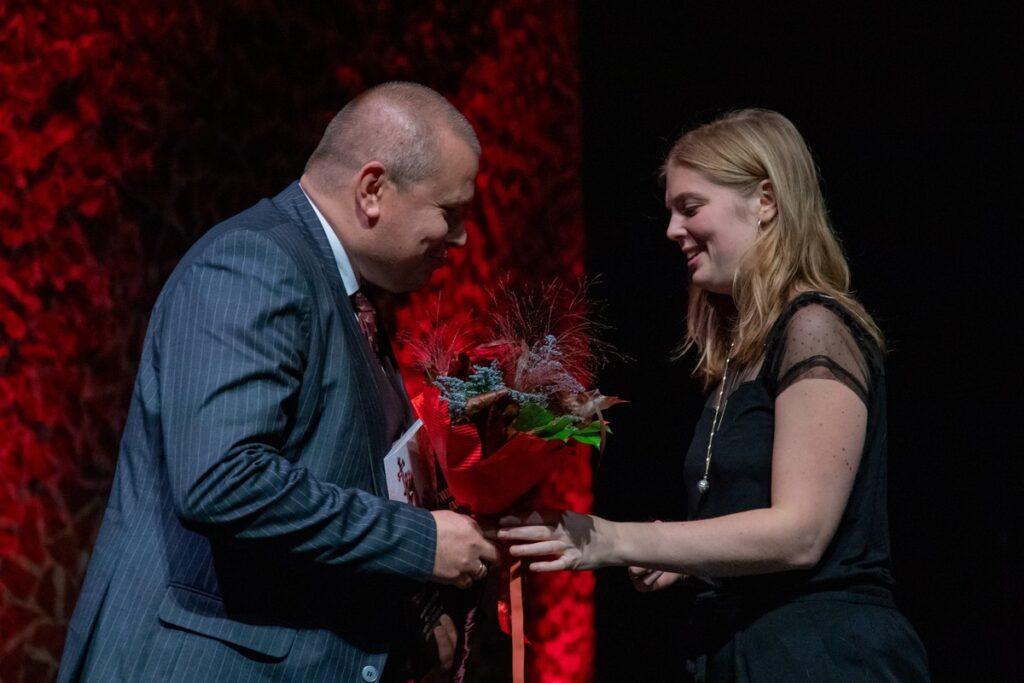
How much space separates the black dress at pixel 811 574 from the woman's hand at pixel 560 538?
22 cm

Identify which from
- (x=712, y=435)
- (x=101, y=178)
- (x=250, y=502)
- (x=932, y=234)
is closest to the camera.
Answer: (x=250, y=502)

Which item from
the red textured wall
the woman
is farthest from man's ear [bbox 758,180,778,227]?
the red textured wall

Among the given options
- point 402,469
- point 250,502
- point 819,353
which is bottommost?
point 250,502

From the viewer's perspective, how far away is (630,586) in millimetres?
3736

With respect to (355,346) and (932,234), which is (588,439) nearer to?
(355,346)

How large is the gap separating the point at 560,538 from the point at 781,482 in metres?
0.36

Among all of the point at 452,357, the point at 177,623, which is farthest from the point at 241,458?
the point at 452,357

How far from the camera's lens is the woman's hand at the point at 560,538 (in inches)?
72.2

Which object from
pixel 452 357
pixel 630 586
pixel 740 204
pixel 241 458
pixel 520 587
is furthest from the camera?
pixel 630 586

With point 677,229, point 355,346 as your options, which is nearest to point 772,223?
point 677,229

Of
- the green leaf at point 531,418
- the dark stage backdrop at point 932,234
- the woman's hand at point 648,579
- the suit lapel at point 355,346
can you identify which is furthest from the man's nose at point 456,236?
the dark stage backdrop at point 932,234

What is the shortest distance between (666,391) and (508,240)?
700mm

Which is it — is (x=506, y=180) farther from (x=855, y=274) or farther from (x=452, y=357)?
(x=452, y=357)

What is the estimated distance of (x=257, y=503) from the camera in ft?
4.80
